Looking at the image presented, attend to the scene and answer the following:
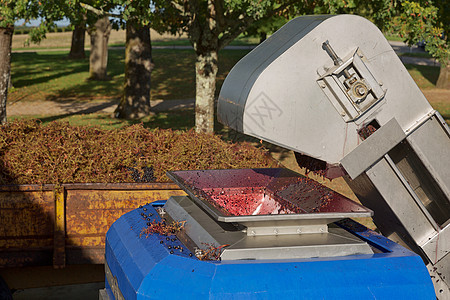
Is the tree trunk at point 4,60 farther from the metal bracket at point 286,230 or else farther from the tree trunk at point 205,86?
the metal bracket at point 286,230

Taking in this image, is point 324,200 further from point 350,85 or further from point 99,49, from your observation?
point 99,49

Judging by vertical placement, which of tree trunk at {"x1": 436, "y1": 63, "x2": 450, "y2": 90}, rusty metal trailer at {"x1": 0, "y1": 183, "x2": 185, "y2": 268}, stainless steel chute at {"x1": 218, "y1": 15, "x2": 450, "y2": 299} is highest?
stainless steel chute at {"x1": 218, "y1": 15, "x2": 450, "y2": 299}

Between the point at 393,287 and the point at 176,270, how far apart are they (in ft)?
4.57

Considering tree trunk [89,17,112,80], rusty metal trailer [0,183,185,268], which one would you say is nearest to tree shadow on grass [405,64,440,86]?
tree trunk [89,17,112,80]

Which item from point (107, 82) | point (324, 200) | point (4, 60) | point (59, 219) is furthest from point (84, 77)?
point (324, 200)

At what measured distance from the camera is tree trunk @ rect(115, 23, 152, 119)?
1758 cm

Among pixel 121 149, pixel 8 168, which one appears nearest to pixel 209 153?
pixel 121 149

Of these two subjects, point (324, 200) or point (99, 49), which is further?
point (99, 49)

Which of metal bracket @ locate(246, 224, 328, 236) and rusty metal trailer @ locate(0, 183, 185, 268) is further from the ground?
metal bracket @ locate(246, 224, 328, 236)

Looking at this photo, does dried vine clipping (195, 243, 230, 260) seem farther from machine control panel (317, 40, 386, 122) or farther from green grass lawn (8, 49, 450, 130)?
green grass lawn (8, 49, 450, 130)

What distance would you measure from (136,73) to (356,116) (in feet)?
47.7

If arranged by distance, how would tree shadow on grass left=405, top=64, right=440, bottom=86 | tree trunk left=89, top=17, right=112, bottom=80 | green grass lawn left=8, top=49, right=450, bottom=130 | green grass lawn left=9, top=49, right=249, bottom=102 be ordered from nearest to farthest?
green grass lawn left=8, top=49, right=450, bottom=130 → green grass lawn left=9, top=49, right=249, bottom=102 → tree trunk left=89, top=17, right=112, bottom=80 → tree shadow on grass left=405, top=64, right=440, bottom=86

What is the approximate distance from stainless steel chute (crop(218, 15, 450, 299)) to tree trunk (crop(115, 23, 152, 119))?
13.7m

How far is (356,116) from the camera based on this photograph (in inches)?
156
